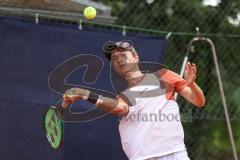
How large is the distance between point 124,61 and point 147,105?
11.9 inches

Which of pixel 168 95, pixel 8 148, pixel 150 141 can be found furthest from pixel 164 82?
pixel 8 148

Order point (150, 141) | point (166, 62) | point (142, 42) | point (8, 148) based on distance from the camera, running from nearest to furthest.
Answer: point (150, 141), point (8, 148), point (142, 42), point (166, 62)

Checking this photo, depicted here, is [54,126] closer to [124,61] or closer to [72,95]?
[72,95]

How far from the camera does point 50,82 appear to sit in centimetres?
473

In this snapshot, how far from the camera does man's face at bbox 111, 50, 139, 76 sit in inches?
162

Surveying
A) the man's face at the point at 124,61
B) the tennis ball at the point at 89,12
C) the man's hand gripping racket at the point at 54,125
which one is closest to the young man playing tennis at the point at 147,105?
the man's face at the point at 124,61

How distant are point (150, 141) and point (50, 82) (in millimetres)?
1082

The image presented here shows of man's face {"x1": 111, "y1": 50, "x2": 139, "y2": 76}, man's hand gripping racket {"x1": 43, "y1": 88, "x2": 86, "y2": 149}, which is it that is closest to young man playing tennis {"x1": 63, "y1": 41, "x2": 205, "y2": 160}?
man's face {"x1": 111, "y1": 50, "x2": 139, "y2": 76}

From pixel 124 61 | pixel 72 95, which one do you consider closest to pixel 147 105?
pixel 124 61

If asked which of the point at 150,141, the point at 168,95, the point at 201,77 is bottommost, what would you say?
the point at 150,141

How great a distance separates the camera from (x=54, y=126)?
4.21 meters

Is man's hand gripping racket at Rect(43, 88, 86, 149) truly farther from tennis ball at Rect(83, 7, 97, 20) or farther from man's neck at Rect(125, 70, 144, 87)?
tennis ball at Rect(83, 7, 97, 20)

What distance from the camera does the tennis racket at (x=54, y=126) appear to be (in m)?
4.15

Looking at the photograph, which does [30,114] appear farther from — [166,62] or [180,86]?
[166,62]
